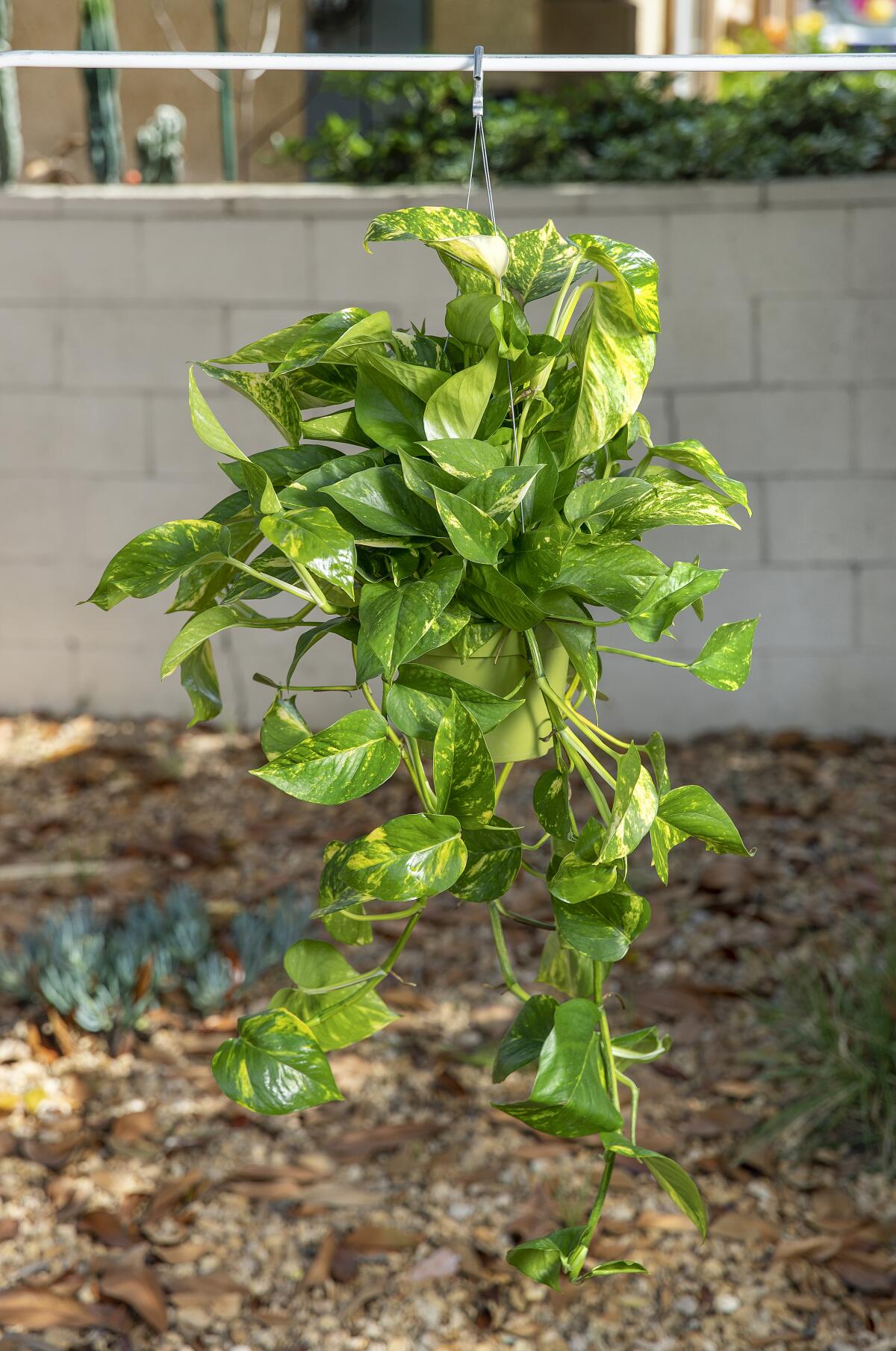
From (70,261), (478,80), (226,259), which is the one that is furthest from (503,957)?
(70,261)

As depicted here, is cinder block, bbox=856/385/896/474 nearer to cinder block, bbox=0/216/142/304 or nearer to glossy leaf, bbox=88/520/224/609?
cinder block, bbox=0/216/142/304

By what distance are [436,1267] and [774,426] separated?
224 centimetres

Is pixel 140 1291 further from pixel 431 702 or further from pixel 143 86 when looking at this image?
pixel 143 86

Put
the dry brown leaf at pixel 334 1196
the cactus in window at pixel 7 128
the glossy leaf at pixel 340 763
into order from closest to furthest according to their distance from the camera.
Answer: the glossy leaf at pixel 340 763 → the dry brown leaf at pixel 334 1196 → the cactus in window at pixel 7 128

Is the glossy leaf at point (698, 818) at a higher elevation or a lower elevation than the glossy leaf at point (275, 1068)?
higher

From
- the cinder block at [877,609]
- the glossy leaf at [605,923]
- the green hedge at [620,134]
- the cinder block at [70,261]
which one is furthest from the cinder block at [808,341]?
the glossy leaf at [605,923]

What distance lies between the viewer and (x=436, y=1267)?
5.26 ft

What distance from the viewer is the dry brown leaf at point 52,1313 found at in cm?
150

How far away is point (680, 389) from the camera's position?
10.2ft

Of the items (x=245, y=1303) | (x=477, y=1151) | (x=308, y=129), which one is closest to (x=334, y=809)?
(x=477, y=1151)

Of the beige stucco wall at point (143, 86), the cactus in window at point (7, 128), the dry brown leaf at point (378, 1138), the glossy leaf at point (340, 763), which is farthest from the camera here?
the beige stucco wall at point (143, 86)

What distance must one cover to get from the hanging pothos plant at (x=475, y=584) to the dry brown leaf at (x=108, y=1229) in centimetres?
99

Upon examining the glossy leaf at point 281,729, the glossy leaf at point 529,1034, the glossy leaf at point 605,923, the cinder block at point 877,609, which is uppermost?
the glossy leaf at point 281,729

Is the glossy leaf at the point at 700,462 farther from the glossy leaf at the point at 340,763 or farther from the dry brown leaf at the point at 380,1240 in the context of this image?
the dry brown leaf at the point at 380,1240
